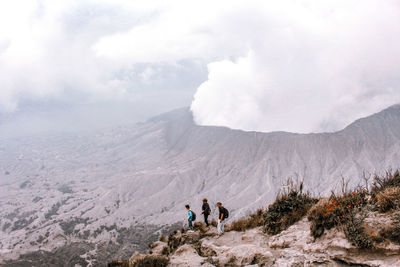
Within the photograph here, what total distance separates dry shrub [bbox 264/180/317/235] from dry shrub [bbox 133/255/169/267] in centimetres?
455

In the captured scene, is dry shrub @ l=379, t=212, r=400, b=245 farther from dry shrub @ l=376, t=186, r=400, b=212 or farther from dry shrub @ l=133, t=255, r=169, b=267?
dry shrub @ l=133, t=255, r=169, b=267

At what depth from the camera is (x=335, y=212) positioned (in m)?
8.85

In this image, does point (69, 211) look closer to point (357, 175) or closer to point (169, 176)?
point (169, 176)

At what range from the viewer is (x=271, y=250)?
31.4 ft

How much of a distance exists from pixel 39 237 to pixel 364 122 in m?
148

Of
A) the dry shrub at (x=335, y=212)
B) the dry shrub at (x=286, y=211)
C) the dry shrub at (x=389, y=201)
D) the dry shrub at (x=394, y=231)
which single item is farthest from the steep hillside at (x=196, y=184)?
the dry shrub at (x=394, y=231)

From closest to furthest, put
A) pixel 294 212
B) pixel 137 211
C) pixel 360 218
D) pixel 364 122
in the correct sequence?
pixel 360 218, pixel 294 212, pixel 137 211, pixel 364 122

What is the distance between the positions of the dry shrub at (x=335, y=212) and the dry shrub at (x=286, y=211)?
1.82 metres

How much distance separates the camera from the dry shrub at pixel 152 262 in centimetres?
1073

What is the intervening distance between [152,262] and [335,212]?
717 cm

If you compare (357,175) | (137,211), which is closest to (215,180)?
(137,211)

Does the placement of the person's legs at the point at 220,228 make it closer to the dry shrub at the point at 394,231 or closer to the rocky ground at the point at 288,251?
the rocky ground at the point at 288,251

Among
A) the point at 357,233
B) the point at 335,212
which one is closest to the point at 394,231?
the point at 357,233

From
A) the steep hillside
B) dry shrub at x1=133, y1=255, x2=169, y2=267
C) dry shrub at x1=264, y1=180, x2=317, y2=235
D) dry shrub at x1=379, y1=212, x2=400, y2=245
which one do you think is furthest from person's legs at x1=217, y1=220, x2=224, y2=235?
the steep hillside
